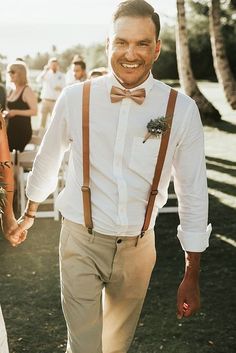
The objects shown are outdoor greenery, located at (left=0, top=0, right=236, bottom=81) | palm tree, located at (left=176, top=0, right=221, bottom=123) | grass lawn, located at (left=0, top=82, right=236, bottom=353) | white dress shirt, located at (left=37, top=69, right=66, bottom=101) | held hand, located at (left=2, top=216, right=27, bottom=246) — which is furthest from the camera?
outdoor greenery, located at (left=0, top=0, right=236, bottom=81)

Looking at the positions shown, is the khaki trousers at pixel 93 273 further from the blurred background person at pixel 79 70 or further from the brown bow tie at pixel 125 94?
the blurred background person at pixel 79 70

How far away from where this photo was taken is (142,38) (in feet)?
9.71

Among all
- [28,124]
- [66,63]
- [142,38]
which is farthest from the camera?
[66,63]

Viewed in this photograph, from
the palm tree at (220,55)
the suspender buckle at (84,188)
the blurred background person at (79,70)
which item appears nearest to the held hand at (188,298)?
the suspender buckle at (84,188)

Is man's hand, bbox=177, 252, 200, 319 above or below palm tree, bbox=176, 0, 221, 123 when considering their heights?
above

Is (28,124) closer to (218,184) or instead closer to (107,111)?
(218,184)

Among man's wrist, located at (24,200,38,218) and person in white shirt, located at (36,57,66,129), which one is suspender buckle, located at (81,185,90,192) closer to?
man's wrist, located at (24,200,38,218)

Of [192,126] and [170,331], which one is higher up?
[192,126]

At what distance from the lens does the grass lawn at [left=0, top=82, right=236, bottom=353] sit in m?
4.60

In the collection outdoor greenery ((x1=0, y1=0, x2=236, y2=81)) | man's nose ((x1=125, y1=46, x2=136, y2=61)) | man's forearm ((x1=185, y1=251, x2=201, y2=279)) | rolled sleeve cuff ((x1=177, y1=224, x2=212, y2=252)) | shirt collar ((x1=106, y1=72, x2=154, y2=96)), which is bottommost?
outdoor greenery ((x1=0, y1=0, x2=236, y2=81))

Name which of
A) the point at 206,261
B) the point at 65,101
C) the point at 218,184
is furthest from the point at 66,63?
the point at 65,101

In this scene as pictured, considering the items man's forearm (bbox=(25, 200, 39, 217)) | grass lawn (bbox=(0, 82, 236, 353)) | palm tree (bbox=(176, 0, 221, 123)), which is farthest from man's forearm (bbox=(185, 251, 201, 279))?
palm tree (bbox=(176, 0, 221, 123))

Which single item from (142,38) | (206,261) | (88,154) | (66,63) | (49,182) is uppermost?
(142,38)

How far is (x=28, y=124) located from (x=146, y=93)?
640 centimetres
